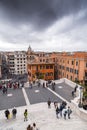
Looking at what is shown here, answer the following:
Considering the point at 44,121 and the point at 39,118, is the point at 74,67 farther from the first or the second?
the point at 44,121

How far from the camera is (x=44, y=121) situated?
1487cm

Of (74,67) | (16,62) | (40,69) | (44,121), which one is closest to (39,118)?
(44,121)

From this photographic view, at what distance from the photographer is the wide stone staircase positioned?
44.8ft

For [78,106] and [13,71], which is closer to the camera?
[78,106]

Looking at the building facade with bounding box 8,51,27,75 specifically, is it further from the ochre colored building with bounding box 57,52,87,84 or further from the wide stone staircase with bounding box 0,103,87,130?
the wide stone staircase with bounding box 0,103,87,130

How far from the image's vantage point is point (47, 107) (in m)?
18.6

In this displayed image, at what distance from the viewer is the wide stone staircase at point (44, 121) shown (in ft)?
44.8

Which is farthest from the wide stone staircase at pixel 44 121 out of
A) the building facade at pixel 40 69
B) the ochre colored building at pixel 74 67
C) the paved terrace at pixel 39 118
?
the building facade at pixel 40 69

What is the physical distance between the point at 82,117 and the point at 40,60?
42195 millimetres

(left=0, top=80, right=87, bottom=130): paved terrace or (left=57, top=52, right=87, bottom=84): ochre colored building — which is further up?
(left=57, top=52, right=87, bottom=84): ochre colored building

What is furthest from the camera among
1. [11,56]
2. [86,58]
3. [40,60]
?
[11,56]

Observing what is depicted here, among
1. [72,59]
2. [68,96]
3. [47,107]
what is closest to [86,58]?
[72,59]

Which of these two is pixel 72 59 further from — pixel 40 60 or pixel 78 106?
pixel 78 106

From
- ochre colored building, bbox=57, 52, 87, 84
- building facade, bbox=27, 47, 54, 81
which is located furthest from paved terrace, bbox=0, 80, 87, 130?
building facade, bbox=27, 47, 54, 81
